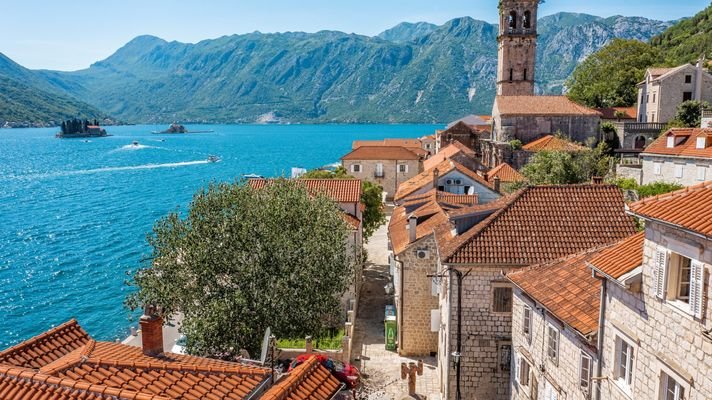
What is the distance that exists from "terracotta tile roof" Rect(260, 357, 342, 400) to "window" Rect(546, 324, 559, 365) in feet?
23.5

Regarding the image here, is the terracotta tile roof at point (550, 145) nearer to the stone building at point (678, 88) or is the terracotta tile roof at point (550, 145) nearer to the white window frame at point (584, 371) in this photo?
the stone building at point (678, 88)

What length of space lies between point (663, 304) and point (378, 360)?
17413 mm

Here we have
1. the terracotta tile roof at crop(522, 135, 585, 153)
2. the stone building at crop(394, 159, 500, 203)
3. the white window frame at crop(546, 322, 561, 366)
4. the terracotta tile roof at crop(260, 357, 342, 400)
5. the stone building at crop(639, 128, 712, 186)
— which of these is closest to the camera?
the terracotta tile roof at crop(260, 357, 342, 400)

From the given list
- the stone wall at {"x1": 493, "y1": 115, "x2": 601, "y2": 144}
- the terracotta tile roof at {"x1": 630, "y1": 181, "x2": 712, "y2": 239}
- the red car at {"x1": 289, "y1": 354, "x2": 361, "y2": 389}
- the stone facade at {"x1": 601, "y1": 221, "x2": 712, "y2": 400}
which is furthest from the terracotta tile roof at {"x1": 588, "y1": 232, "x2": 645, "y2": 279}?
the stone wall at {"x1": 493, "y1": 115, "x2": 601, "y2": 144}

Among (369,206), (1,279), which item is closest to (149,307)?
(369,206)

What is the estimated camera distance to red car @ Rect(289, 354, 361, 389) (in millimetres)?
21000

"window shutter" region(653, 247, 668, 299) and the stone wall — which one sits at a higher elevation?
the stone wall

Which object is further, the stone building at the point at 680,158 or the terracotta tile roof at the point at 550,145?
the terracotta tile roof at the point at 550,145

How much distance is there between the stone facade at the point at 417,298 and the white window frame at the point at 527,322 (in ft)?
24.6

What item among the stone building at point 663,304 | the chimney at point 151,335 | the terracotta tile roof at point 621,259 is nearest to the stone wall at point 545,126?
the terracotta tile roof at point 621,259

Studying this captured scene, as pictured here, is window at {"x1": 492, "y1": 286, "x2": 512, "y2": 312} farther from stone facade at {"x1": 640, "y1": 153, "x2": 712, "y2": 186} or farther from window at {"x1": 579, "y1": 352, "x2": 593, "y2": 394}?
stone facade at {"x1": 640, "y1": 153, "x2": 712, "y2": 186}

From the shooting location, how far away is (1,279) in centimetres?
4891

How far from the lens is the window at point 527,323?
16.3m

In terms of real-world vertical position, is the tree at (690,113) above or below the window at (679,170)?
above
